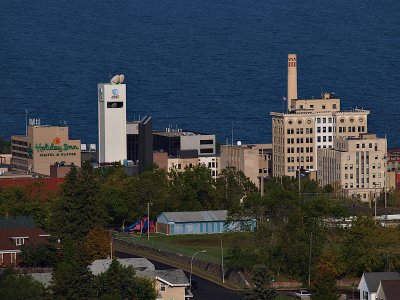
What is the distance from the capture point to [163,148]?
567 feet

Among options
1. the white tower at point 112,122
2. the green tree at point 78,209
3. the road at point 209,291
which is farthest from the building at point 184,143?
the road at point 209,291

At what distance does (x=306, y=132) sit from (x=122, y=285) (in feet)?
247

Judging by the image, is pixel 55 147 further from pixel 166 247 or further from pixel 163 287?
pixel 163 287

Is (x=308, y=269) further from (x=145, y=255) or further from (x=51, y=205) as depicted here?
(x=51, y=205)

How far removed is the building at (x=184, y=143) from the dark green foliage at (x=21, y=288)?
84.6 metres

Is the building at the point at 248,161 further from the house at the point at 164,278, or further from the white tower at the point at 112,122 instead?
the house at the point at 164,278

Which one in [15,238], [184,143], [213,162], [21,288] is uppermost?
[184,143]

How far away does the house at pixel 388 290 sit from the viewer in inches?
3514

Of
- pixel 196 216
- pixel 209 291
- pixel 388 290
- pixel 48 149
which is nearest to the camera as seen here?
pixel 388 290

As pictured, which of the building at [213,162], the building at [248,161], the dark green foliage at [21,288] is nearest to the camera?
the dark green foliage at [21,288]

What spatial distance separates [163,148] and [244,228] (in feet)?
219

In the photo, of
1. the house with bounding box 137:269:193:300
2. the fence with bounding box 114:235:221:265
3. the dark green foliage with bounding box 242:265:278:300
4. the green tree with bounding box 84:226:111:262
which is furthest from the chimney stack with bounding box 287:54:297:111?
the dark green foliage with bounding box 242:265:278:300

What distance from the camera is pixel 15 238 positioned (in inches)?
3989

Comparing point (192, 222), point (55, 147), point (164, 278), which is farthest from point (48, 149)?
point (164, 278)
